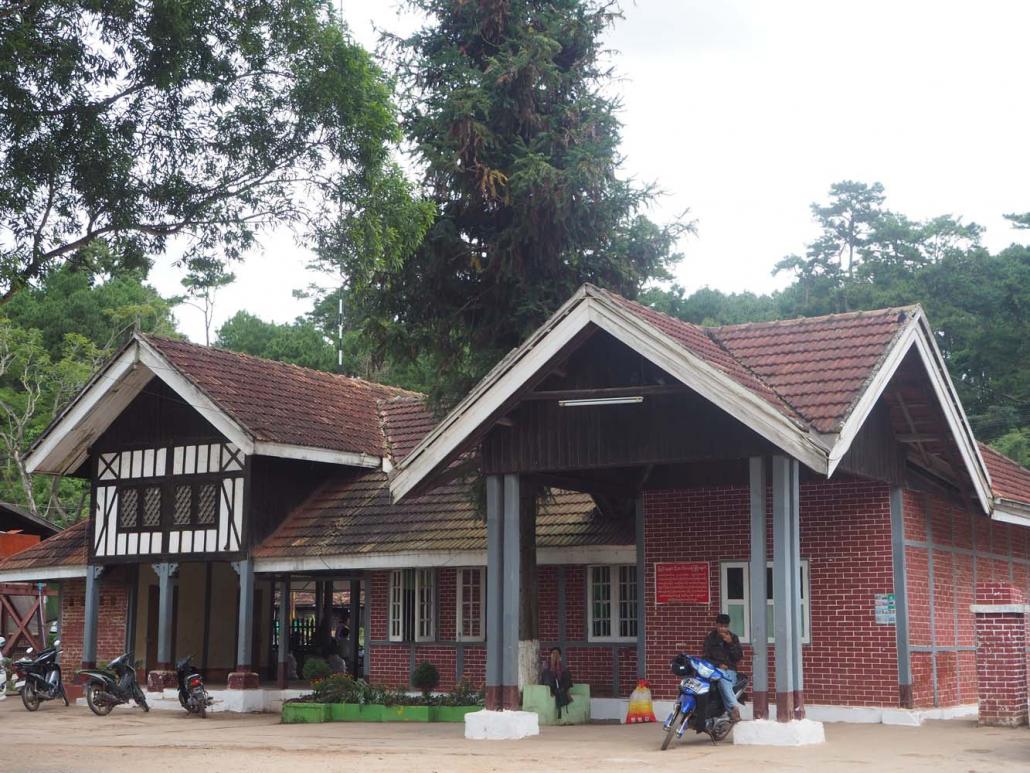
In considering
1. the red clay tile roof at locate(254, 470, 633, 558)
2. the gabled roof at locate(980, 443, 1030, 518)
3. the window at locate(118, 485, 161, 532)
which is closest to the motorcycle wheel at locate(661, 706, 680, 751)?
the red clay tile roof at locate(254, 470, 633, 558)

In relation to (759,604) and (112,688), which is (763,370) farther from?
(112,688)

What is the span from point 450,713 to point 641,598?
3211 mm

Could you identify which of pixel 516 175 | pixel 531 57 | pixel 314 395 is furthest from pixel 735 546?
pixel 314 395

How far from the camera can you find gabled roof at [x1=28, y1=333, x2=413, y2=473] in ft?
73.0

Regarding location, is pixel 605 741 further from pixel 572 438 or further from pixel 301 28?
pixel 301 28

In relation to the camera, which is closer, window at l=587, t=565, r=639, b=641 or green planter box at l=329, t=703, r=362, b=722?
green planter box at l=329, t=703, r=362, b=722

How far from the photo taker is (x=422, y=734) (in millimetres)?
16734

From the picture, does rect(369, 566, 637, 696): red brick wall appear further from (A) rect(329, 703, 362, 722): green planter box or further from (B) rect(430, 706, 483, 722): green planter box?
(A) rect(329, 703, 362, 722): green planter box

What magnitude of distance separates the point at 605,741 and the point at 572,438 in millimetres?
3525

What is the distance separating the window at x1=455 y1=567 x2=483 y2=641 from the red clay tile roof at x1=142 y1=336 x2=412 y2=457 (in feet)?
12.1

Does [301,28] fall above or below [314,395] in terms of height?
above

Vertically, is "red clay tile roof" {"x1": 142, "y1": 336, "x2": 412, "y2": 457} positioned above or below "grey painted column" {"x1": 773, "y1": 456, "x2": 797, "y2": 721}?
above

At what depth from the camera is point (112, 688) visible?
21.6 meters

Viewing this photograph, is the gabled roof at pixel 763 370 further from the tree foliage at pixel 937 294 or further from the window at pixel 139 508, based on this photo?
the tree foliage at pixel 937 294
